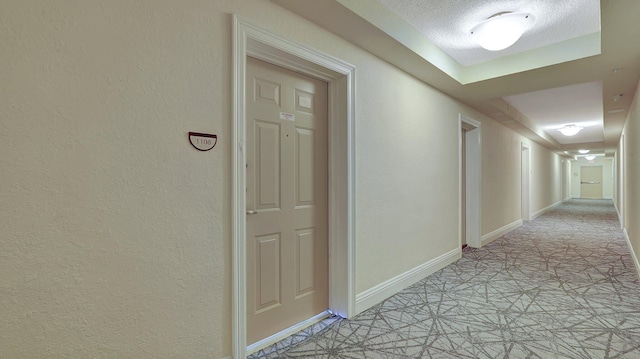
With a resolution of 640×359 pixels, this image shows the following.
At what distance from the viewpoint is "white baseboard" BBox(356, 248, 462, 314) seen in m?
2.57

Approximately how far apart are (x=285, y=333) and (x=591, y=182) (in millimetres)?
21214

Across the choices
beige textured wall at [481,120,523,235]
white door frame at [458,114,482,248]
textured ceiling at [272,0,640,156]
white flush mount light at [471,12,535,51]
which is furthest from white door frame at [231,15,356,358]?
A: beige textured wall at [481,120,523,235]

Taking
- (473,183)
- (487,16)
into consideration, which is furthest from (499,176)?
(487,16)

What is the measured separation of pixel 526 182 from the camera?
7844 mm

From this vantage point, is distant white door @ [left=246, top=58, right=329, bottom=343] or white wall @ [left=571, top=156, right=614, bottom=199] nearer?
distant white door @ [left=246, top=58, right=329, bottom=343]

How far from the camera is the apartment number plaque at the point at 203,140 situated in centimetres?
155

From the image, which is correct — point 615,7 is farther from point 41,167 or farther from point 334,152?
point 41,167

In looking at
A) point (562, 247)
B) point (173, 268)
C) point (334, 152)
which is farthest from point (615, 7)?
point (562, 247)

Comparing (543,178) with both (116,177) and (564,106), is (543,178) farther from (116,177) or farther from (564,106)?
(116,177)

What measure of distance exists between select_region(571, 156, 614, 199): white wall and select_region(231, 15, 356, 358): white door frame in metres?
19.3

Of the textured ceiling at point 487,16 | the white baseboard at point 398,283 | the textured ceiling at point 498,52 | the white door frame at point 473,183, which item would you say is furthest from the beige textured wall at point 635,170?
the white baseboard at point 398,283

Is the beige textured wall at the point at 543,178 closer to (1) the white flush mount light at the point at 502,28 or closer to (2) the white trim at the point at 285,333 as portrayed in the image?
(1) the white flush mount light at the point at 502,28

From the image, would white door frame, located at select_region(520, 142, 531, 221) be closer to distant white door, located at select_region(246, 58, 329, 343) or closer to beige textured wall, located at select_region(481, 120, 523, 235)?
beige textured wall, located at select_region(481, 120, 523, 235)

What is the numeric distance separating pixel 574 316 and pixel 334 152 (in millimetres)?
2382
